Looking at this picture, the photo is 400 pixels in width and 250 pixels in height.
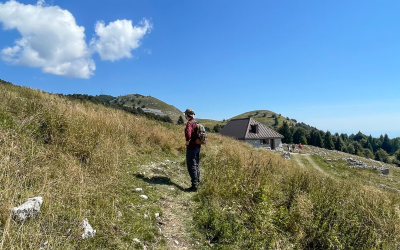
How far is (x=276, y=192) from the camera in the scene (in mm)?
6074

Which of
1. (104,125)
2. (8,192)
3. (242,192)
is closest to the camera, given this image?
(8,192)

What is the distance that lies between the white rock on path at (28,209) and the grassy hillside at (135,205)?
0.08 metres

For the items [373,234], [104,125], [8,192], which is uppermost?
[104,125]

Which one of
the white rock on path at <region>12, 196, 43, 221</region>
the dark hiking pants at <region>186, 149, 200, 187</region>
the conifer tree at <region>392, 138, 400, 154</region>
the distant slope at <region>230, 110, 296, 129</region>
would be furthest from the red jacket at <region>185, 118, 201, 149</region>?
the conifer tree at <region>392, 138, 400, 154</region>

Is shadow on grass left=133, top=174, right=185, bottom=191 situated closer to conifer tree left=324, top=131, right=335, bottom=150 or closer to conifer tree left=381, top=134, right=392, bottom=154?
conifer tree left=324, top=131, right=335, bottom=150

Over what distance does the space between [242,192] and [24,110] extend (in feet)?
22.6

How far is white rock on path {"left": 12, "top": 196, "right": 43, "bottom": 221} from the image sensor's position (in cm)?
258

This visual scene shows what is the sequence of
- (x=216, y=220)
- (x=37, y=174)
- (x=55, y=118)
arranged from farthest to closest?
(x=55, y=118) → (x=216, y=220) → (x=37, y=174)

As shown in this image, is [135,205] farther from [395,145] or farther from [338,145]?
[395,145]

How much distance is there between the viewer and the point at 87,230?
9.29ft

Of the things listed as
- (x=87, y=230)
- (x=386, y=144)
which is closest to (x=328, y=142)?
(x=386, y=144)

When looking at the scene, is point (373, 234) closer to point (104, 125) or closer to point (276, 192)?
point (276, 192)

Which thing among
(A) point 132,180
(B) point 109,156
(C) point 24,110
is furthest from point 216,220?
(C) point 24,110

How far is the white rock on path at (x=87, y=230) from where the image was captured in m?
2.78
